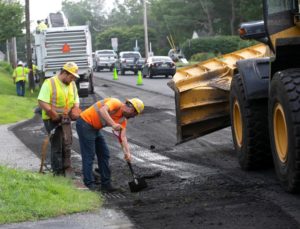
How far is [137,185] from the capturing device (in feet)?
31.3

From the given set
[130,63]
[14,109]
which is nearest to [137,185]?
[14,109]

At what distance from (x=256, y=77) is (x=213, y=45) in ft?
187

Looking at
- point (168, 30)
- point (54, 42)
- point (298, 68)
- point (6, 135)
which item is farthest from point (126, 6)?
point (298, 68)

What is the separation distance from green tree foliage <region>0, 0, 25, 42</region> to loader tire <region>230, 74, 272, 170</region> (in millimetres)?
27592

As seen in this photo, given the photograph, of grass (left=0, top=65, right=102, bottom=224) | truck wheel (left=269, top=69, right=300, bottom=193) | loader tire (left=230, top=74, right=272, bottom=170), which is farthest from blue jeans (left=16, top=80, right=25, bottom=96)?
truck wheel (left=269, top=69, right=300, bottom=193)

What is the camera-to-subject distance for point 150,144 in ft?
46.8

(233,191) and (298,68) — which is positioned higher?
(298,68)

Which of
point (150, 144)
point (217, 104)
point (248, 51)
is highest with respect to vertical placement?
point (248, 51)

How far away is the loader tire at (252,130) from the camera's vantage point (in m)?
9.86

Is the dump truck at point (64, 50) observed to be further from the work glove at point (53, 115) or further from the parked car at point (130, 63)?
the parked car at point (130, 63)

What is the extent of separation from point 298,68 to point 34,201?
135 inches

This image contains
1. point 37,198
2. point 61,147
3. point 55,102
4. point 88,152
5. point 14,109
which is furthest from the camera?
point 14,109

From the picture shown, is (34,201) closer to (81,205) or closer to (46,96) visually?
(81,205)

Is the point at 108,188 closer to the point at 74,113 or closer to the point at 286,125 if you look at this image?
the point at 74,113
